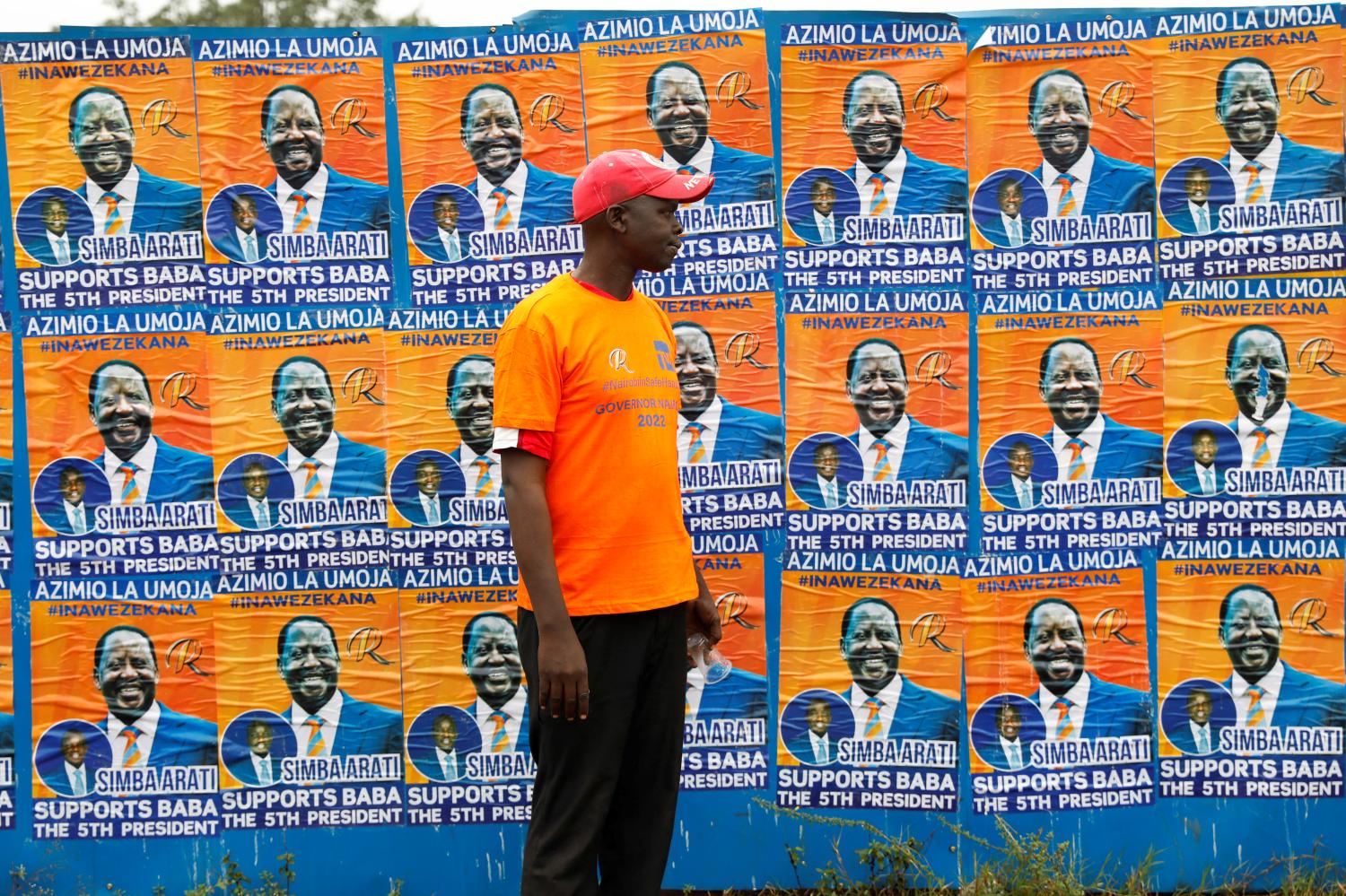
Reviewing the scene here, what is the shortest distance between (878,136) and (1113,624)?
1.77m

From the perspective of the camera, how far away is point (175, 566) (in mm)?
3629

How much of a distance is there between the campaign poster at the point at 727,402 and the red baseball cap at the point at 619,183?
925 mm

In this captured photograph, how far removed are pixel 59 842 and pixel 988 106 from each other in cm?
384

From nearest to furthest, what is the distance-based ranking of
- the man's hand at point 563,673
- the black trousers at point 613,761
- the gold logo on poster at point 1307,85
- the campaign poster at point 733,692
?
1. the man's hand at point 563,673
2. the black trousers at point 613,761
3. the gold logo on poster at point 1307,85
4. the campaign poster at point 733,692

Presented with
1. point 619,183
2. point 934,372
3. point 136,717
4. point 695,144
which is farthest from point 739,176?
point 136,717

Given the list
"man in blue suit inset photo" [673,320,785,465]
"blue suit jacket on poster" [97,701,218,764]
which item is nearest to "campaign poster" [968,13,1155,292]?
"man in blue suit inset photo" [673,320,785,465]

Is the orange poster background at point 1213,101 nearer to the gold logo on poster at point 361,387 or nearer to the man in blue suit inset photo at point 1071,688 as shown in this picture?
the man in blue suit inset photo at point 1071,688

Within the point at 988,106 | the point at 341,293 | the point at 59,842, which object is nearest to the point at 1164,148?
the point at 988,106

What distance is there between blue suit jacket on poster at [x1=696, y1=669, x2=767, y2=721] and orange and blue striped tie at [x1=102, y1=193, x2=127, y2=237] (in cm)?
241

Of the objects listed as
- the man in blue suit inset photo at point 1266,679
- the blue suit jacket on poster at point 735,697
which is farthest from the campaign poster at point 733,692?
the man in blue suit inset photo at point 1266,679

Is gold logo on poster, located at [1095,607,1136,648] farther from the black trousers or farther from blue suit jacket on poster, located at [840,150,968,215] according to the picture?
the black trousers

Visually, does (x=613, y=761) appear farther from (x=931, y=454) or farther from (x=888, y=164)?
(x=888, y=164)

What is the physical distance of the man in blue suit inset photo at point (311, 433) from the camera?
3607mm

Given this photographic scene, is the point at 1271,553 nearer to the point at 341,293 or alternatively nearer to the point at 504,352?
the point at 504,352
